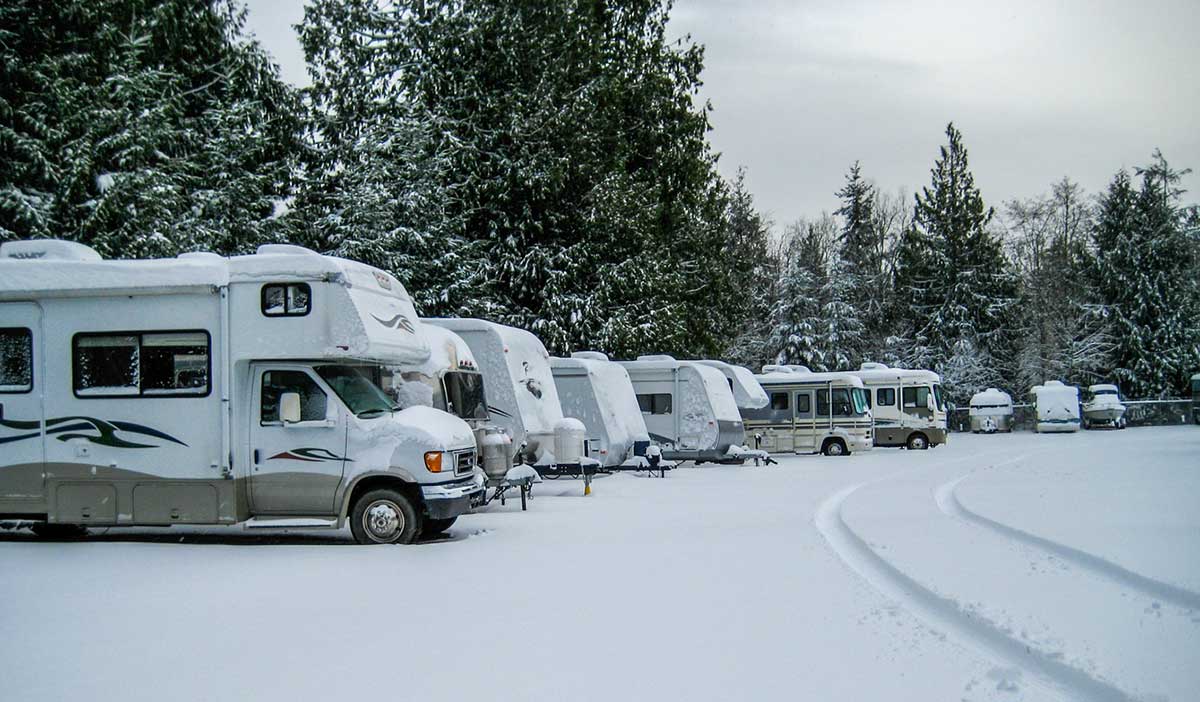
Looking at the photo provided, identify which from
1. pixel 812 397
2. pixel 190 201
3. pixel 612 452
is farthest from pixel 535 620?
pixel 812 397

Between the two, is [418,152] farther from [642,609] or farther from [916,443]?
[642,609]

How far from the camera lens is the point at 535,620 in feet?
25.2

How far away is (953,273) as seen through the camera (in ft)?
200

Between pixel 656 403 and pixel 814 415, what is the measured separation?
28.4ft

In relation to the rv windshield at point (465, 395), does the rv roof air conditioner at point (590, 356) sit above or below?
above

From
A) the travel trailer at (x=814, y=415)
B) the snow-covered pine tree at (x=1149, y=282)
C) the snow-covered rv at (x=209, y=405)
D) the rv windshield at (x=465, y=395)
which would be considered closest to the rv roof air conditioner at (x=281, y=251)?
the snow-covered rv at (x=209, y=405)

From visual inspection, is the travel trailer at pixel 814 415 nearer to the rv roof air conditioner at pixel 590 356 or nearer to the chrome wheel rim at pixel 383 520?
the rv roof air conditioner at pixel 590 356

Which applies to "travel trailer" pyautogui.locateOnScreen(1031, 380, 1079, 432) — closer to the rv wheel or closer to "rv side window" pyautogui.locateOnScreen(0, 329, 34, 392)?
the rv wheel

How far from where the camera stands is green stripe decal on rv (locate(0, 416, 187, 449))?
12305 millimetres

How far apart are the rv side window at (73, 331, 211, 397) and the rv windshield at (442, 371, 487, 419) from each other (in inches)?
175

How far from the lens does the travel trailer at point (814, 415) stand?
33.9 metres

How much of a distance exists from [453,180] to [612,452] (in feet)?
40.6

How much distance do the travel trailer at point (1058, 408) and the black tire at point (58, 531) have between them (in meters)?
45.7

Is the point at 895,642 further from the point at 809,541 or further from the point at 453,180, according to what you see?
the point at 453,180
